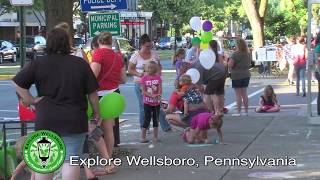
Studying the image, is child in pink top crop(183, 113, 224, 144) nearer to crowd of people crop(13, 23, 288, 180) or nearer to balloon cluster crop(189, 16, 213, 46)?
crowd of people crop(13, 23, 288, 180)

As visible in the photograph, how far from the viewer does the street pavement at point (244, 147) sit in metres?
7.57

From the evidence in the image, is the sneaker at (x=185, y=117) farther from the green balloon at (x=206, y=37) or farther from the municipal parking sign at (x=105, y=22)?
the green balloon at (x=206, y=37)

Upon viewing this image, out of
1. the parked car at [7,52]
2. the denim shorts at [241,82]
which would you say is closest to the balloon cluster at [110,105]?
the denim shorts at [241,82]

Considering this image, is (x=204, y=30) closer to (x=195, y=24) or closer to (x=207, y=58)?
(x=195, y=24)

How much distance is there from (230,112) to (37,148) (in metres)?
9.51

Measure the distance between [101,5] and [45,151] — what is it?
4.53 meters

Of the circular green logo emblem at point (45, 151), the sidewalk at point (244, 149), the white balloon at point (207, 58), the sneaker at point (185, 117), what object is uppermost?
the white balloon at point (207, 58)

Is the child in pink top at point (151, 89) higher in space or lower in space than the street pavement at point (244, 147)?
higher

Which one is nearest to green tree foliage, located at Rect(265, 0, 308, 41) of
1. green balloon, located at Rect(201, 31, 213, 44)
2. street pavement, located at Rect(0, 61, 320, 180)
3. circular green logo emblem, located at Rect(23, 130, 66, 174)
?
street pavement, located at Rect(0, 61, 320, 180)

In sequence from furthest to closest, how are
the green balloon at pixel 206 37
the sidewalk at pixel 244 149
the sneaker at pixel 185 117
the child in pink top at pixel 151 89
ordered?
1. the green balloon at pixel 206 37
2. the child in pink top at pixel 151 89
3. the sneaker at pixel 185 117
4. the sidewalk at pixel 244 149

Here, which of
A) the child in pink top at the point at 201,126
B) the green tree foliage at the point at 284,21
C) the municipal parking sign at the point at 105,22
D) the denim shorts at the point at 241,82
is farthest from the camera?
the green tree foliage at the point at 284,21

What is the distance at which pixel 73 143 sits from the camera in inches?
210

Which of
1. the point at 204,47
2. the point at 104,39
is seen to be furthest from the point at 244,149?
the point at 204,47

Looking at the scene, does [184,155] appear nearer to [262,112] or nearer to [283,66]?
[262,112]
